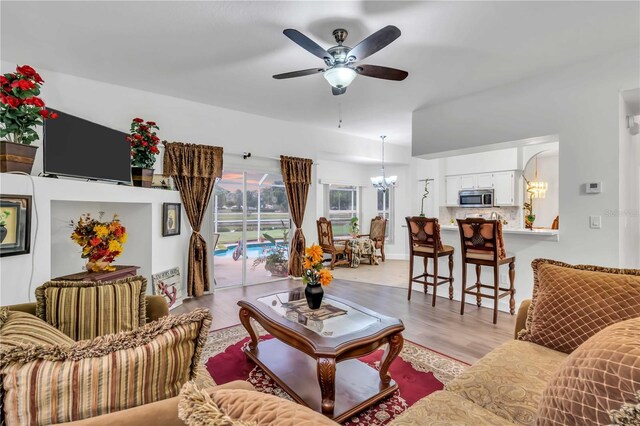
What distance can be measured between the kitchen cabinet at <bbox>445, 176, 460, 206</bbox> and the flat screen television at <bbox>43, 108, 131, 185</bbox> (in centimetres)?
638

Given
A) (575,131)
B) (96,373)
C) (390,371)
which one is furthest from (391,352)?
(575,131)

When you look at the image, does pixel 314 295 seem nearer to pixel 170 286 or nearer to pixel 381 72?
pixel 381 72

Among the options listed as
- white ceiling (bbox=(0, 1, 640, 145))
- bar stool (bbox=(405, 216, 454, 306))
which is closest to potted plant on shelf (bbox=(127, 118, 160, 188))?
white ceiling (bbox=(0, 1, 640, 145))

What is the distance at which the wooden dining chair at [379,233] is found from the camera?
753 centimetres

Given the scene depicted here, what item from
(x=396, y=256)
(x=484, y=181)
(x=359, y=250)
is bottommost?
(x=396, y=256)

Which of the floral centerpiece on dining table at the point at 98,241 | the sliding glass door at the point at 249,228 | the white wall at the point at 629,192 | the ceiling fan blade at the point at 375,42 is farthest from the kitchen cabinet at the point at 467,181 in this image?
the floral centerpiece on dining table at the point at 98,241

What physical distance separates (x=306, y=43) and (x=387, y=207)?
6382 mm

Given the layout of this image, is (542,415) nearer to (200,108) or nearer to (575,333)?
(575,333)

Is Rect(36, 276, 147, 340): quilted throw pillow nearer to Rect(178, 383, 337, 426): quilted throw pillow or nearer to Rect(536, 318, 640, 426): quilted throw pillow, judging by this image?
Rect(178, 383, 337, 426): quilted throw pillow

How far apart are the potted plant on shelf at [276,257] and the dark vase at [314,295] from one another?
10.3 ft

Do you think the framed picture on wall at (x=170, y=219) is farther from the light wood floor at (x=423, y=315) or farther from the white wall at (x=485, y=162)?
the white wall at (x=485, y=162)

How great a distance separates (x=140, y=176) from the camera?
146 inches

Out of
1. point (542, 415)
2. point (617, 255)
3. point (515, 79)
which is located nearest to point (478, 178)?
point (515, 79)

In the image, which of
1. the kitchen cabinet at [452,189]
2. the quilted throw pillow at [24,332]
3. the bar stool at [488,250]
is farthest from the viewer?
the kitchen cabinet at [452,189]
